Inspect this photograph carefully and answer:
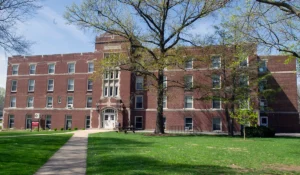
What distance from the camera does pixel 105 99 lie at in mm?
38438

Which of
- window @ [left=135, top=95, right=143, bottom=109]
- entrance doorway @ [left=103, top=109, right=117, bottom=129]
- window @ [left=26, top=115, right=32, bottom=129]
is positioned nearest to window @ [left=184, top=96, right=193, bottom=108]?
window @ [left=135, top=95, right=143, bottom=109]

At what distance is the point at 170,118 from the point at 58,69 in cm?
1953

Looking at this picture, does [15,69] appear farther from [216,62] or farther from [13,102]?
[216,62]

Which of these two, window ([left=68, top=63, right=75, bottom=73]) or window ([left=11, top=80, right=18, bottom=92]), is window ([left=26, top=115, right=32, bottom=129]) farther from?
window ([left=68, top=63, right=75, bottom=73])

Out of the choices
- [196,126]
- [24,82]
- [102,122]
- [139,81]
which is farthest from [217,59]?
[24,82]

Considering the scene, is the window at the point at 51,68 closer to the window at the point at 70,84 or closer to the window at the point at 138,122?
the window at the point at 70,84

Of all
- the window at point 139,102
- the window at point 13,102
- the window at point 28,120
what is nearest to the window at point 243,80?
the window at point 139,102

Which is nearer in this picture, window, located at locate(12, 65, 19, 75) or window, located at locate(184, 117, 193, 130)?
window, located at locate(184, 117, 193, 130)

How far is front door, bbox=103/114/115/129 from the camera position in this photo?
3809cm

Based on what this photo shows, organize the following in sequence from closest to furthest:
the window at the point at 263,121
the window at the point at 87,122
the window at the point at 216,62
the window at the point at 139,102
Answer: the window at the point at 216,62
the window at the point at 263,121
the window at the point at 139,102
the window at the point at 87,122

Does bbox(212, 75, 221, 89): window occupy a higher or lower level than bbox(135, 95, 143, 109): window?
higher

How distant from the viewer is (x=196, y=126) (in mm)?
37312

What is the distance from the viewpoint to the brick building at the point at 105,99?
3769 cm

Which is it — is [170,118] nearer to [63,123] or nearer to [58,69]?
[63,123]
